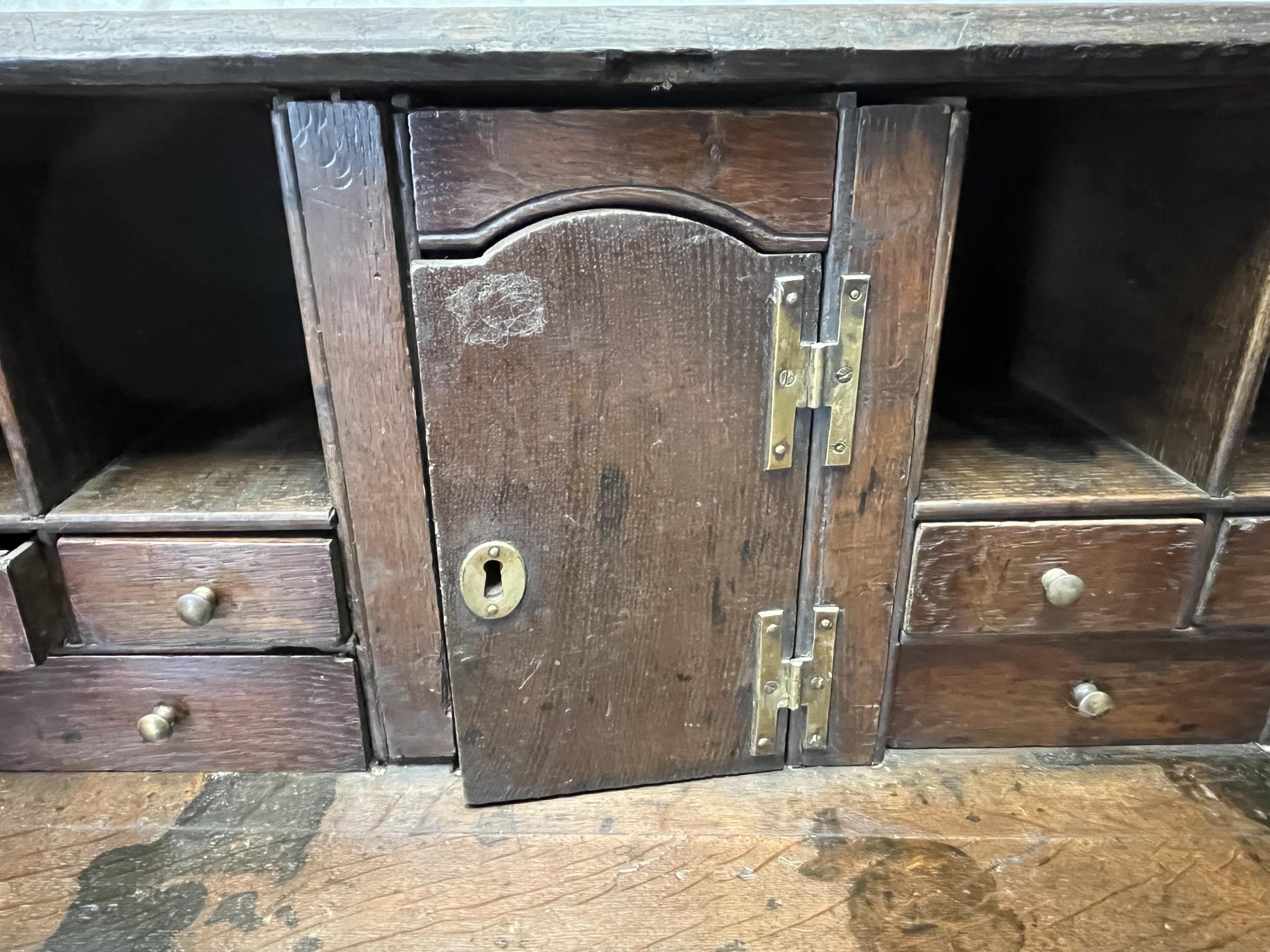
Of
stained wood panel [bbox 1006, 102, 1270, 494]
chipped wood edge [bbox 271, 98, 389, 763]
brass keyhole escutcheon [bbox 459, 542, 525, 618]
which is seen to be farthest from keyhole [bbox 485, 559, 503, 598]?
stained wood panel [bbox 1006, 102, 1270, 494]

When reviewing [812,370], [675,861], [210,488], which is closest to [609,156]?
[812,370]

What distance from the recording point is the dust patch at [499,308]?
668 mm

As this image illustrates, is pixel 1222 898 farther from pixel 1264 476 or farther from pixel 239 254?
pixel 239 254

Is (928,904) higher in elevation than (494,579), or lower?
lower

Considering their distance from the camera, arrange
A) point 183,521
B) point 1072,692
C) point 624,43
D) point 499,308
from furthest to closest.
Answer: point 1072,692
point 183,521
point 499,308
point 624,43

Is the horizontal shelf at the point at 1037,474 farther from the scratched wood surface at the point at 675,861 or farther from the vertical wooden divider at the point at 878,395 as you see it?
the scratched wood surface at the point at 675,861

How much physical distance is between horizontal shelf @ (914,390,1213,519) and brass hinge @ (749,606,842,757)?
0.52 feet

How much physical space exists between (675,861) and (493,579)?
0.32 meters

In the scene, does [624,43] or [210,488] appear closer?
[624,43]

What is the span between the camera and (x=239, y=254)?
1.13 m

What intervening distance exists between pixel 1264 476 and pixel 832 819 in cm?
55

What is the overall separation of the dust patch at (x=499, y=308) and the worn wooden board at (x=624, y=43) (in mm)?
148

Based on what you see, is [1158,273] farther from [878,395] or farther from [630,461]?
[630,461]

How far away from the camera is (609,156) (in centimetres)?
64
